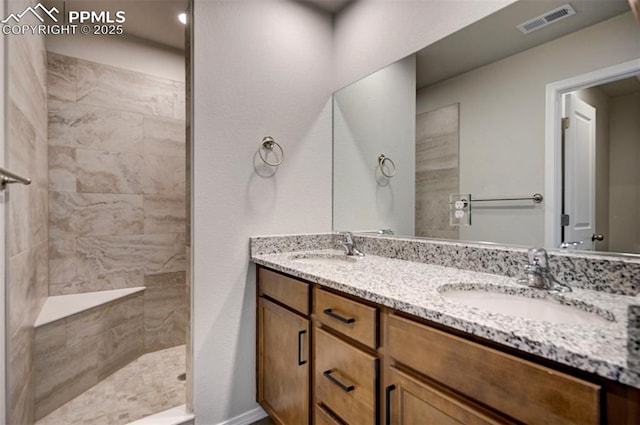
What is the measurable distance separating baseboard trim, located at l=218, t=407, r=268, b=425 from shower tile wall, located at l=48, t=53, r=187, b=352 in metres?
1.24

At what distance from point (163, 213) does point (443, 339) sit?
2.48 m

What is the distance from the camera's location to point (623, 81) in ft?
3.28

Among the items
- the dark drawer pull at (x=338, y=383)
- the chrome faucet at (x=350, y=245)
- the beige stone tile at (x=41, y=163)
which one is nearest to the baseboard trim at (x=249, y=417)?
the dark drawer pull at (x=338, y=383)

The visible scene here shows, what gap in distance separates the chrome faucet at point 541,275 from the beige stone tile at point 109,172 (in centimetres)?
264

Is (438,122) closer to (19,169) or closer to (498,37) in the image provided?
(498,37)

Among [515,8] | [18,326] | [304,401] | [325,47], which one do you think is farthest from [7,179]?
[515,8]

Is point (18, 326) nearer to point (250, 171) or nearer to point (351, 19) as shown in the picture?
point (250, 171)

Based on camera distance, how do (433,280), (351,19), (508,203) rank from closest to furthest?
1. (433,280)
2. (508,203)
3. (351,19)

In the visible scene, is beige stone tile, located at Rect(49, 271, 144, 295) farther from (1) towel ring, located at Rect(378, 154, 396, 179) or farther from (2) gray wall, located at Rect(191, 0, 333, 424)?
(1) towel ring, located at Rect(378, 154, 396, 179)

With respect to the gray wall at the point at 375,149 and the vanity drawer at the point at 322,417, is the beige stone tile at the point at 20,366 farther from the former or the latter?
the gray wall at the point at 375,149

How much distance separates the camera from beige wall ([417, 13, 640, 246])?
106 centimetres

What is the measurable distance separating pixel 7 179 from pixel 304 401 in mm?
1448

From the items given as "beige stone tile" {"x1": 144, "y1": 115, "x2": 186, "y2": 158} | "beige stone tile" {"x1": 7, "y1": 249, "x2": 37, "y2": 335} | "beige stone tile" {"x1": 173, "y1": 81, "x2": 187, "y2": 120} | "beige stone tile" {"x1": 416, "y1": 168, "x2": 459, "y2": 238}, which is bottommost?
"beige stone tile" {"x1": 7, "y1": 249, "x2": 37, "y2": 335}

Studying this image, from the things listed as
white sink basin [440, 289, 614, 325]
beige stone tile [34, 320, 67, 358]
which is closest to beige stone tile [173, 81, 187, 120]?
beige stone tile [34, 320, 67, 358]
